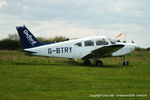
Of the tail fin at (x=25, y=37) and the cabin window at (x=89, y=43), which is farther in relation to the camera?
the cabin window at (x=89, y=43)

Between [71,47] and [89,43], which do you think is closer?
[71,47]

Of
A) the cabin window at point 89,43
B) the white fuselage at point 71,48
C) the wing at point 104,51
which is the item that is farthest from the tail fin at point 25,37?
the wing at point 104,51

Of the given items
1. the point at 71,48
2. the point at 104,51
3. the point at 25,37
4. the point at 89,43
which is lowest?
the point at 104,51

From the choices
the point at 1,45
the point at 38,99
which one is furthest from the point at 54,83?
the point at 1,45

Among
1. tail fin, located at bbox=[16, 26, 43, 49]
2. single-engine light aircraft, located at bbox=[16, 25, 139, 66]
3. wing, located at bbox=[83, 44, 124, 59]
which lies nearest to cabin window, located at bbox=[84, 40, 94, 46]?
single-engine light aircraft, located at bbox=[16, 25, 139, 66]

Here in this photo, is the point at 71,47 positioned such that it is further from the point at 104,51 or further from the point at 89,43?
the point at 104,51

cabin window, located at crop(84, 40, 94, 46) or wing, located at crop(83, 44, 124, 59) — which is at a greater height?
cabin window, located at crop(84, 40, 94, 46)

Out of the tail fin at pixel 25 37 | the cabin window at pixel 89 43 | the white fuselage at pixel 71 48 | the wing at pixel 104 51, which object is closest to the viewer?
the wing at pixel 104 51

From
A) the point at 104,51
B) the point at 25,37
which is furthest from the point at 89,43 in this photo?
the point at 25,37

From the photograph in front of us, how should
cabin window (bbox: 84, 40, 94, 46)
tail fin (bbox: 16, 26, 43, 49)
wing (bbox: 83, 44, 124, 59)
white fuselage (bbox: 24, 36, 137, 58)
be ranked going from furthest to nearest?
cabin window (bbox: 84, 40, 94, 46) → white fuselage (bbox: 24, 36, 137, 58) → tail fin (bbox: 16, 26, 43, 49) → wing (bbox: 83, 44, 124, 59)

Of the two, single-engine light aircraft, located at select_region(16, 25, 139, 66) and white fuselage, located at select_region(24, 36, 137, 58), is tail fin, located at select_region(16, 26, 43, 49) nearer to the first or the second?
single-engine light aircraft, located at select_region(16, 25, 139, 66)

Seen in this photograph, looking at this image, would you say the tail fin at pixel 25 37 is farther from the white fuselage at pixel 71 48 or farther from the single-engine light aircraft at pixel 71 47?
the white fuselage at pixel 71 48

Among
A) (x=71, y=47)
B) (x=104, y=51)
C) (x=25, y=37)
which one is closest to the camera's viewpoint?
(x=104, y=51)

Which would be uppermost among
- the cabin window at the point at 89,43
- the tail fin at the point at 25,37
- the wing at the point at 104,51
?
the tail fin at the point at 25,37
